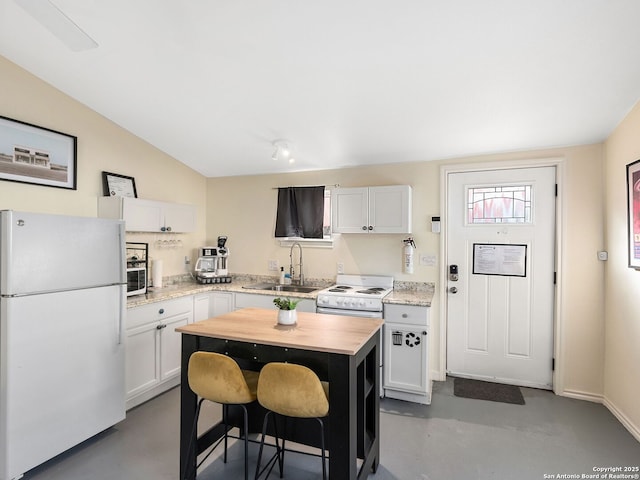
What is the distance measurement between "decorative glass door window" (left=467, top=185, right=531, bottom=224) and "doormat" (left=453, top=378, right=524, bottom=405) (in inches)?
63.0

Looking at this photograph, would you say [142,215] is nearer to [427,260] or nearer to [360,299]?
[360,299]

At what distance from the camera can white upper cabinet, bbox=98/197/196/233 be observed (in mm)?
3205

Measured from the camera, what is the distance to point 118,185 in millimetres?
3385

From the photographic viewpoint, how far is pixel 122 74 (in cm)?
262

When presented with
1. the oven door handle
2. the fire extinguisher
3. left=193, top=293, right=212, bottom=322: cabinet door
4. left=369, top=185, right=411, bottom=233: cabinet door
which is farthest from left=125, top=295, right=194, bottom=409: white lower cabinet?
the fire extinguisher

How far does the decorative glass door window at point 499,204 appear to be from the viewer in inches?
131

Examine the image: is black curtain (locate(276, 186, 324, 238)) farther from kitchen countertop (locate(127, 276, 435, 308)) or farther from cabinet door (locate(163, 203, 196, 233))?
cabinet door (locate(163, 203, 196, 233))

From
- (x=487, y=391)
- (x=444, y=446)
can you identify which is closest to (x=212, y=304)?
(x=444, y=446)

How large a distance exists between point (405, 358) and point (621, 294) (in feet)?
5.80

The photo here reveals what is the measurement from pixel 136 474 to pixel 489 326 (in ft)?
10.4

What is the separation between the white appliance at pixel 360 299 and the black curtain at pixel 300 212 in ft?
2.44

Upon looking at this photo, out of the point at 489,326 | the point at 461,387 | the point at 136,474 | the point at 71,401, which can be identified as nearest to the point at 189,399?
the point at 136,474

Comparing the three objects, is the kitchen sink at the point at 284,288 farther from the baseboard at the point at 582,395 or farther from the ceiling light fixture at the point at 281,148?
the baseboard at the point at 582,395

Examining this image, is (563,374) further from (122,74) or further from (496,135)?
(122,74)
